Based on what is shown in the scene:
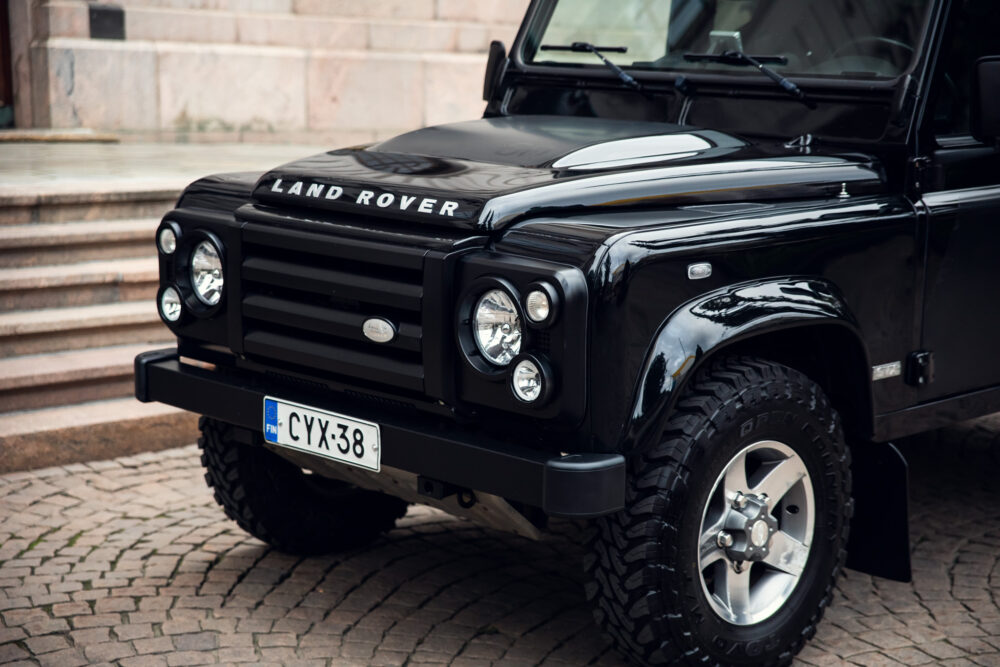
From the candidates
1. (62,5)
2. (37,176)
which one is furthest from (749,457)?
(62,5)

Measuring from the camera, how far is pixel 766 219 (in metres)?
3.42

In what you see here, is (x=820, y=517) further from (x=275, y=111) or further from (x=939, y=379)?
(x=275, y=111)

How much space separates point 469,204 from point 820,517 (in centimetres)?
135

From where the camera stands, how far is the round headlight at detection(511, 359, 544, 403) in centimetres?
302

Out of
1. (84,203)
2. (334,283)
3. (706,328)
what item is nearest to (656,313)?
(706,328)

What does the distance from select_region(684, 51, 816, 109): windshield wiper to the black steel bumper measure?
165cm

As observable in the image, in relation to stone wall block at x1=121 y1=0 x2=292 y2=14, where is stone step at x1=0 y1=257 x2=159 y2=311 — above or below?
below

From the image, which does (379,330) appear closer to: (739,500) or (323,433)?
(323,433)

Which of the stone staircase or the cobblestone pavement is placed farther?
the stone staircase

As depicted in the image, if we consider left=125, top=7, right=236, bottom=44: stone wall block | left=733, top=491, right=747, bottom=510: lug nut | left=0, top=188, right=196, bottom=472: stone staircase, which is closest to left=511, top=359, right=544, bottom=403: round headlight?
left=733, top=491, right=747, bottom=510: lug nut

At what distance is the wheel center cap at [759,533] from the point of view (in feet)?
11.1

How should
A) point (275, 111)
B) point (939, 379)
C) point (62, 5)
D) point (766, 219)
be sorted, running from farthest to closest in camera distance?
point (275, 111) → point (62, 5) → point (939, 379) → point (766, 219)

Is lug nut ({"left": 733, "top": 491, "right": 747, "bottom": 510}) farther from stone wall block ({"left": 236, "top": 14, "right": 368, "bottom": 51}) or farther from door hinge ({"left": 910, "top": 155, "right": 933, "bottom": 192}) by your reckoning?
stone wall block ({"left": 236, "top": 14, "right": 368, "bottom": 51})

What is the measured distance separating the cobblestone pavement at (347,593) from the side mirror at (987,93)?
1573 mm
